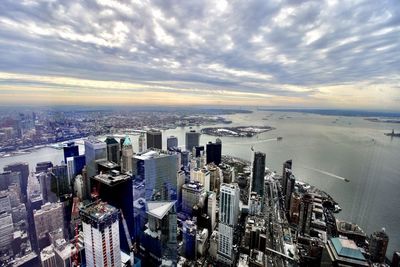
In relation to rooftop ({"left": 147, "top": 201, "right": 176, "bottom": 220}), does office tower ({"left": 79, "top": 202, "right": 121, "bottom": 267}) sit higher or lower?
higher

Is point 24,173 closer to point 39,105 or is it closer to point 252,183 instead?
point 39,105

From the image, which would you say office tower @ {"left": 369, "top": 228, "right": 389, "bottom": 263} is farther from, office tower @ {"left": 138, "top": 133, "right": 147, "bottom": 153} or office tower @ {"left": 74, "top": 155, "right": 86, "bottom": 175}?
office tower @ {"left": 138, "top": 133, "right": 147, "bottom": 153}

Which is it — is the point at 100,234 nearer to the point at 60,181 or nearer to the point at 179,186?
the point at 60,181

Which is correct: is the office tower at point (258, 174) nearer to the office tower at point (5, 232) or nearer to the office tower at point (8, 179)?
the office tower at point (5, 232)

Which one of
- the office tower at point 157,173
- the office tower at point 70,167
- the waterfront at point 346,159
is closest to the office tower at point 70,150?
the office tower at point 70,167

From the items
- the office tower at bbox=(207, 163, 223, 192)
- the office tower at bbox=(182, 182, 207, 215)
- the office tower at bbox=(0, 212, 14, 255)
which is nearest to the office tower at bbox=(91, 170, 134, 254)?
the office tower at bbox=(0, 212, 14, 255)

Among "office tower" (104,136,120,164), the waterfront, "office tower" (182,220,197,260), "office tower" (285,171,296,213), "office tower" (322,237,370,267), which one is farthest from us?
"office tower" (104,136,120,164)

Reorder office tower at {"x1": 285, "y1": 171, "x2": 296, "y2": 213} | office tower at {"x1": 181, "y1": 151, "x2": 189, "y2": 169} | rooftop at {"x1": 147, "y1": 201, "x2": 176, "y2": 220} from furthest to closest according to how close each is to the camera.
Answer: office tower at {"x1": 181, "y1": 151, "x2": 189, "y2": 169}
office tower at {"x1": 285, "y1": 171, "x2": 296, "y2": 213}
rooftop at {"x1": 147, "y1": 201, "x2": 176, "y2": 220}
